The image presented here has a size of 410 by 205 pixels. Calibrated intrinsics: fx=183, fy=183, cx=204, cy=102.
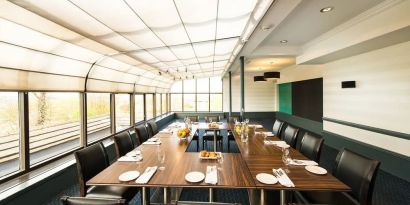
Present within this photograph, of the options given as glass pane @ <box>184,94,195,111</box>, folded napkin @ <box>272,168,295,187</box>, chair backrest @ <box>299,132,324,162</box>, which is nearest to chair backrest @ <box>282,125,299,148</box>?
chair backrest @ <box>299,132,324,162</box>

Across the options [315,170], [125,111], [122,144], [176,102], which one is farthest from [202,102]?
[315,170]

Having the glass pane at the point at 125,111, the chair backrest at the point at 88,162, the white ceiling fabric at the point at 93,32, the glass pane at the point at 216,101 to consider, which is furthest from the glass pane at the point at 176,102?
the chair backrest at the point at 88,162

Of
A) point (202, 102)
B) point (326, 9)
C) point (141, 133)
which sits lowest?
point (141, 133)

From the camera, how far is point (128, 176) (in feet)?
6.24

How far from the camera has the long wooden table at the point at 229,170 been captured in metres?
1.71

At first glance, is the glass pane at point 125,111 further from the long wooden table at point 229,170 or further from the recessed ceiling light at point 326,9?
the recessed ceiling light at point 326,9

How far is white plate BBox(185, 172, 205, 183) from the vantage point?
70.3 inches

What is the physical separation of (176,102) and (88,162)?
9.87 metres

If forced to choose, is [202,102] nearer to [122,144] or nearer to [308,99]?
[308,99]

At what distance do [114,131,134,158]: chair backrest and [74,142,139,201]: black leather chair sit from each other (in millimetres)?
436

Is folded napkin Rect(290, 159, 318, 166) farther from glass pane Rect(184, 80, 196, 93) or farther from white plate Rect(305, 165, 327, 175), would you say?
glass pane Rect(184, 80, 196, 93)

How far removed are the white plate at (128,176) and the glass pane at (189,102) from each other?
1011cm

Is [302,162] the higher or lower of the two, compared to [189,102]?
lower

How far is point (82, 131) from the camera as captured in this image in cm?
379
